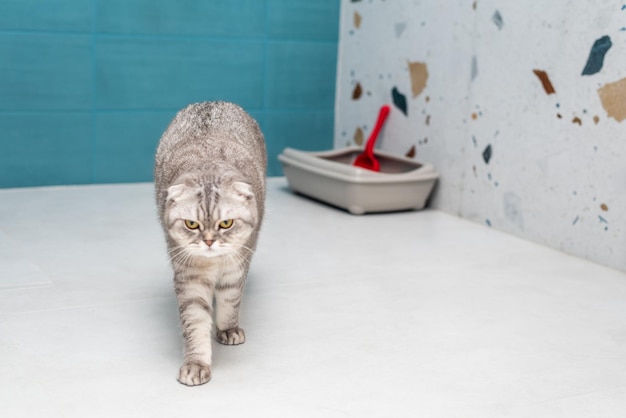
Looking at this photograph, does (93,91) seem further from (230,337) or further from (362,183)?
(230,337)

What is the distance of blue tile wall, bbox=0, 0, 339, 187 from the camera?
3.93 meters

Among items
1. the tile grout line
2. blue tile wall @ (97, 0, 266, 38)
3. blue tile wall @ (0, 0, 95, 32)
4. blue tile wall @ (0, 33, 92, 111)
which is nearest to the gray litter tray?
blue tile wall @ (97, 0, 266, 38)

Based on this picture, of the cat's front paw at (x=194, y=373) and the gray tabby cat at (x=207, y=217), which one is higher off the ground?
the gray tabby cat at (x=207, y=217)

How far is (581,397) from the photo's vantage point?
196 cm

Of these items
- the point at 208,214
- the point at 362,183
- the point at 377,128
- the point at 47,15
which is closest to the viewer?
the point at 208,214

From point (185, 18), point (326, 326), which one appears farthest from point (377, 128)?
point (326, 326)

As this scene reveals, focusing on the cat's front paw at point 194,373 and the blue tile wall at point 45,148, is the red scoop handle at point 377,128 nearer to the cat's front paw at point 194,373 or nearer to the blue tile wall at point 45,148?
the blue tile wall at point 45,148

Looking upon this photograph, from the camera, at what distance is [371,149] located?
420cm

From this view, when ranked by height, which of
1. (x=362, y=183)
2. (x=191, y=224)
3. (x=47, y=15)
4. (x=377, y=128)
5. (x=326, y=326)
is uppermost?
(x=47, y=15)

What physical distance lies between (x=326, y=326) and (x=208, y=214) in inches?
26.9

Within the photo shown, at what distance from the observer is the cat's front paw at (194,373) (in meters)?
1.93

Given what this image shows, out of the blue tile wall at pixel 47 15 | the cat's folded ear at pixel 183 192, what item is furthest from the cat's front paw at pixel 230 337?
the blue tile wall at pixel 47 15

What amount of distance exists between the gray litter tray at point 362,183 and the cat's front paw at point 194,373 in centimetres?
184

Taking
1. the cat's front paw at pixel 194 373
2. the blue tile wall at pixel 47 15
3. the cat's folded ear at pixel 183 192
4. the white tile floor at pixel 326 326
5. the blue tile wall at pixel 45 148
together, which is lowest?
the white tile floor at pixel 326 326
